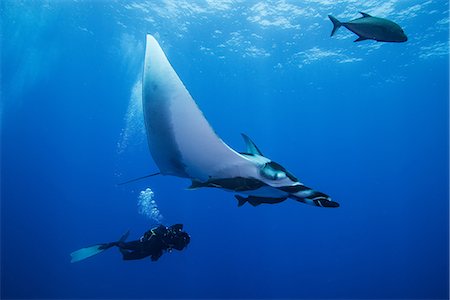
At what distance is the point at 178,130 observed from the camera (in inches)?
101

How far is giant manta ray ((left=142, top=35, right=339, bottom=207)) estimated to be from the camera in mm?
2309

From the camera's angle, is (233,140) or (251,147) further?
(233,140)

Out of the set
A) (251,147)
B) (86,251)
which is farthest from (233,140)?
(251,147)

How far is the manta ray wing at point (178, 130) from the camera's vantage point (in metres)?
2.29

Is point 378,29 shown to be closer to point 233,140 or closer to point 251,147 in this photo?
point 251,147

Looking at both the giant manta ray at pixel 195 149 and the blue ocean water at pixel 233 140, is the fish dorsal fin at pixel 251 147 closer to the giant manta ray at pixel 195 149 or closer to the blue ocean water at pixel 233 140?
the giant manta ray at pixel 195 149

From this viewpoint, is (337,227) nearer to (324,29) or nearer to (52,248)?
(324,29)

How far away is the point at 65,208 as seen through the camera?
29.6 m

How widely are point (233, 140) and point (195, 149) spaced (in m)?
29.8

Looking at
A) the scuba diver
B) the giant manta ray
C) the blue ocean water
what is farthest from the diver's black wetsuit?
the blue ocean water

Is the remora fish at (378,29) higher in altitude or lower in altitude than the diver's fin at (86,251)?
higher

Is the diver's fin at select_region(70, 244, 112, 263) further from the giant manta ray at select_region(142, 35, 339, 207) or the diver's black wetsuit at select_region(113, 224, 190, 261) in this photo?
the giant manta ray at select_region(142, 35, 339, 207)

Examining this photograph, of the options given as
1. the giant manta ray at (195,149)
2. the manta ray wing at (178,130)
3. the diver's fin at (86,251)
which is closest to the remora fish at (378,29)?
the giant manta ray at (195,149)

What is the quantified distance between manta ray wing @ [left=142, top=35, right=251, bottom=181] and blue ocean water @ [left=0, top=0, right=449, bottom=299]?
41.5 ft
